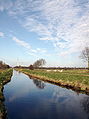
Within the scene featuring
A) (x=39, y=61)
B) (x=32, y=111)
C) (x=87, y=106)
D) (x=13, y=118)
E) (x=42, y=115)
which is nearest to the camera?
(x=13, y=118)

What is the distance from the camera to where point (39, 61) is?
5704 inches

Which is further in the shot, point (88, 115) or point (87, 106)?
point (87, 106)

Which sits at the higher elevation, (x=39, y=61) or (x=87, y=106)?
(x=39, y=61)

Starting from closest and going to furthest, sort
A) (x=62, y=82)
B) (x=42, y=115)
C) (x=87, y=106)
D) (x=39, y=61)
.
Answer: (x=42, y=115) < (x=87, y=106) < (x=62, y=82) < (x=39, y=61)

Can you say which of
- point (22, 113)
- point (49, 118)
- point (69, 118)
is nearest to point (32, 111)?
point (22, 113)

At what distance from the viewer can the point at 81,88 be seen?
2406 cm

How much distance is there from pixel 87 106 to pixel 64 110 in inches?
120

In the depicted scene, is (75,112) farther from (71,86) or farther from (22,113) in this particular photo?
(71,86)

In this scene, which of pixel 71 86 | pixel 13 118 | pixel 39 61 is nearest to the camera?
pixel 13 118

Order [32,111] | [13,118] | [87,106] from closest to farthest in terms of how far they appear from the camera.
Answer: [13,118], [32,111], [87,106]

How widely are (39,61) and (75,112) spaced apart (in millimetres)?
131643

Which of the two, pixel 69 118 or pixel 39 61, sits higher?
pixel 39 61

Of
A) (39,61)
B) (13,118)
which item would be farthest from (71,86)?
(39,61)

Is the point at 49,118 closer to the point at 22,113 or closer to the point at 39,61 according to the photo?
the point at 22,113
